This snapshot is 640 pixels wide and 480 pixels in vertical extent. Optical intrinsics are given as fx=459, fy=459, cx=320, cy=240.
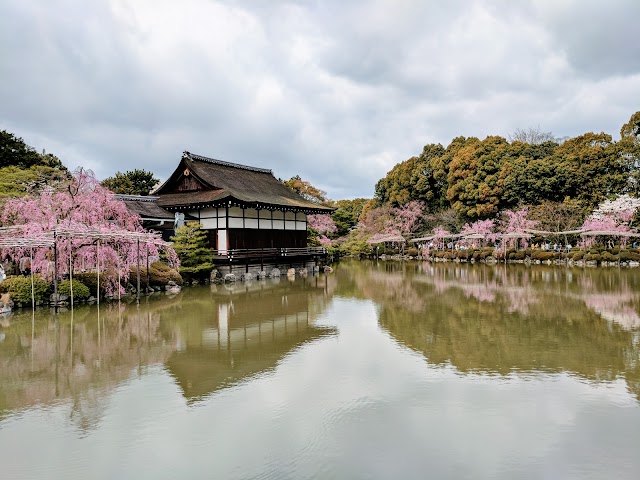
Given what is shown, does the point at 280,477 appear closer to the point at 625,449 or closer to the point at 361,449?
the point at 361,449

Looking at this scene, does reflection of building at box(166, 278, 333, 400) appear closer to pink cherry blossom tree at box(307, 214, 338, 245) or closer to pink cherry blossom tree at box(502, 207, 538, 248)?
pink cherry blossom tree at box(502, 207, 538, 248)

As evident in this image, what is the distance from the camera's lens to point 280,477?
4344 mm

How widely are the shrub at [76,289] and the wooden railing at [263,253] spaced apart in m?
7.41

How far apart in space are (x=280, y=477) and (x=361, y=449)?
38.0 inches

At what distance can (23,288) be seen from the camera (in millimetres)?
13352

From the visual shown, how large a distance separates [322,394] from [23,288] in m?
11.1

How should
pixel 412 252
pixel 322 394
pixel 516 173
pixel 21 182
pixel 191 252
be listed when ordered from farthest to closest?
1. pixel 412 252
2. pixel 516 173
3. pixel 191 252
4. pixel 21 182
5. pixel 322 394

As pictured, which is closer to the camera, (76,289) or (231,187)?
(76,289)

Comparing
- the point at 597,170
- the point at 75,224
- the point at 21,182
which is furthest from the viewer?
the point at 597,170

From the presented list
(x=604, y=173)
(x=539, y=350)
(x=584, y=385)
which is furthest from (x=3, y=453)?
(x=604, y=173)

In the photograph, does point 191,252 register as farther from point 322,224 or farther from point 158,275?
point 322,224

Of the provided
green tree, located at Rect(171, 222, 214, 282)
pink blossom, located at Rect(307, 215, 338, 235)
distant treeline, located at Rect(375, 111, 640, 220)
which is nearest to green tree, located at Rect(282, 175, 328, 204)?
pink blossom, located at Rect(307, 215, 338, 235)

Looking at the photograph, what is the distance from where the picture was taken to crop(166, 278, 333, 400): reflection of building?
7.48 metres

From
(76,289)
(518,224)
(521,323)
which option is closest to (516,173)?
(518,224)
